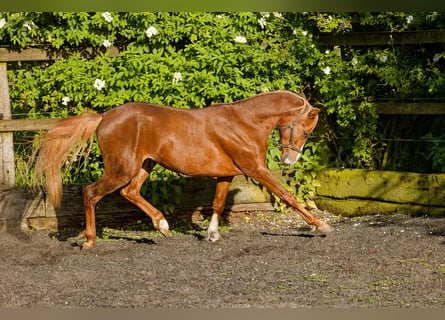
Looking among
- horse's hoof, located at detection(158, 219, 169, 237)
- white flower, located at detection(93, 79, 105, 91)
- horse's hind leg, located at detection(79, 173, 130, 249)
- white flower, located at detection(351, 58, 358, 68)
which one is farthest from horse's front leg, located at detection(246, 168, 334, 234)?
white flower, located at detection(351, 58, 358, 68)

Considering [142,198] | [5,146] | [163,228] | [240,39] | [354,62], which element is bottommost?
[163,228]

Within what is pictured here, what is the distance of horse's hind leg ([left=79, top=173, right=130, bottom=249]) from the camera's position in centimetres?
591

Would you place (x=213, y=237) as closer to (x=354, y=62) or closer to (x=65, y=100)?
(x=65, y=100)

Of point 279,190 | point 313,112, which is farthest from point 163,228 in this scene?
point 313,112

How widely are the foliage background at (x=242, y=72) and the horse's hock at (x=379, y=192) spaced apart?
291 millimetres

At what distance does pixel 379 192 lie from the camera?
24.1 ft

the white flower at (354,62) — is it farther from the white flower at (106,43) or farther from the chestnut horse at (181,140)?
the white flower at (106,43)

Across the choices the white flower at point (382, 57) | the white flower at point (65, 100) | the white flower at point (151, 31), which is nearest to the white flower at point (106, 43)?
the white flower at point (151, 31)

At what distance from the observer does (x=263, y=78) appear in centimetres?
775

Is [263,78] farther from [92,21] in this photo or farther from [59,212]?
[59,212]

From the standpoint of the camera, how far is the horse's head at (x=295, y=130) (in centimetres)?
601

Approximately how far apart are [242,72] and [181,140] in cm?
192

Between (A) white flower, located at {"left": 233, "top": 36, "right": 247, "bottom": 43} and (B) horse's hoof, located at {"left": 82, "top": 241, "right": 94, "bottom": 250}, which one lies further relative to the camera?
(A) white flower, located at {"left": 233, "top": 36, "right": 247, "bottom": 43}

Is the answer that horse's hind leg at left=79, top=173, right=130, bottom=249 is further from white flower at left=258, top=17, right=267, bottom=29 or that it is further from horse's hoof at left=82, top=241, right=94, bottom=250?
white flower at left=258, top=17, right=267, bottom=29
